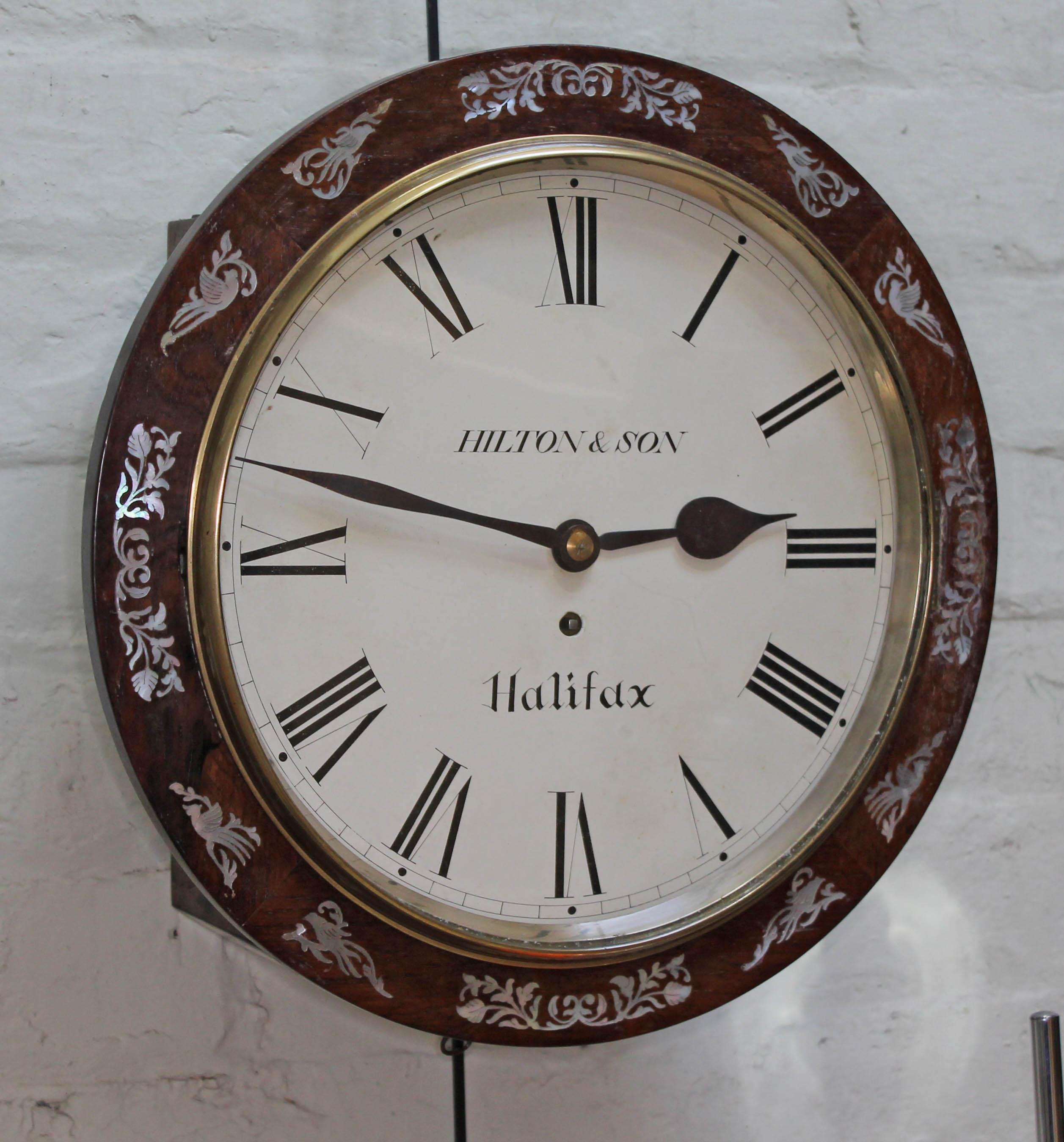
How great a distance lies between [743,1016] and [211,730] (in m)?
0.42

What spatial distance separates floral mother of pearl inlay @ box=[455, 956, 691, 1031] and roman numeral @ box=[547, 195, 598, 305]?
0.38 meters

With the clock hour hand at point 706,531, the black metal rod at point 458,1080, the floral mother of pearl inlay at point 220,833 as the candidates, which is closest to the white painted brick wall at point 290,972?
the black metal rod at point 458,1080

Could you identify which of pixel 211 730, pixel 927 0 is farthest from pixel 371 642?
pixel 927 0

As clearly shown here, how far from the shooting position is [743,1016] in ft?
2.52

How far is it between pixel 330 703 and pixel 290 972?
20 centimetres

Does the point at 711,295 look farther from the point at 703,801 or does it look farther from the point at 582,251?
the point at 703,801

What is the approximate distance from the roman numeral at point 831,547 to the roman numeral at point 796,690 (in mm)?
56

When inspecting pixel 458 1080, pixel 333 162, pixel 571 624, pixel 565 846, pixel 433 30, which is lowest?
pixel 458 1080

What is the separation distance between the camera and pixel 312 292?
0.60m

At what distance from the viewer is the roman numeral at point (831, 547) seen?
681 mm

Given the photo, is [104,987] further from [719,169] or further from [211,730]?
[719,169]

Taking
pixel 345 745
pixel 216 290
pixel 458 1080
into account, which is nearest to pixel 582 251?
pixel 216 290

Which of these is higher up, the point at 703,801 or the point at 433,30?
the point at 433,30

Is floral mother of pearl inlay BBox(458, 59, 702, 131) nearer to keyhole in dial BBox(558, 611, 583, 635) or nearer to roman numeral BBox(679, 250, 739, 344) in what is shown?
roman numeral BBox(679, 250, 739, 344)
